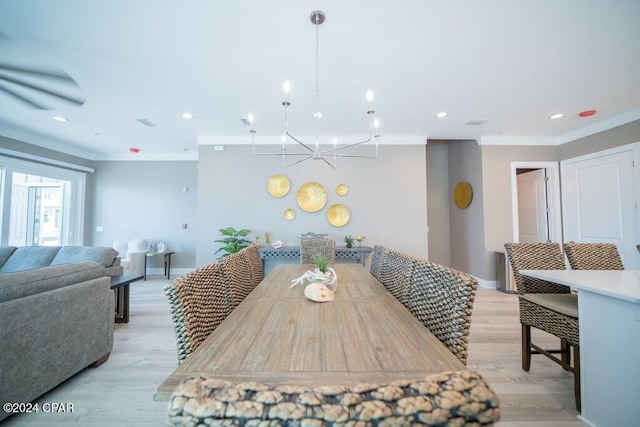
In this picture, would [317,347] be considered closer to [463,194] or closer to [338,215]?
[338,215]

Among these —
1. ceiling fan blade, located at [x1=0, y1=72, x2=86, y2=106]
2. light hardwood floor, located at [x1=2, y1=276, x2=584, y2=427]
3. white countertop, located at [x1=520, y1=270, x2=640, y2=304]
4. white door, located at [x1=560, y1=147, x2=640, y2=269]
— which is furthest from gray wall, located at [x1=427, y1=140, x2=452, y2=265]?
ceiling fan blade, located at [x1=0, y1=72, x2=86, y2=106]

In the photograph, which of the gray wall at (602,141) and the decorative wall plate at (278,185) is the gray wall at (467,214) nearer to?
the gray wall at (602,141)

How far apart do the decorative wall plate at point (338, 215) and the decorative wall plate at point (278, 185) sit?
0.85 metres

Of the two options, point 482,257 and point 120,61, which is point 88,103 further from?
point 482,257

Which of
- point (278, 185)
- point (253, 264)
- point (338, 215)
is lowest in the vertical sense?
point (253, 264)

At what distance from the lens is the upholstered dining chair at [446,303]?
3.13 feet

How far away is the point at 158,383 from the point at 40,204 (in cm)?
526

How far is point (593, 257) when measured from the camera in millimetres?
2076

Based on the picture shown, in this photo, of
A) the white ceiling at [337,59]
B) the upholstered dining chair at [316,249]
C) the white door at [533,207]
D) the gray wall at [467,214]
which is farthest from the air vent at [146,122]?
the white door at [533,207]

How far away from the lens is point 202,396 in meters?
0.34

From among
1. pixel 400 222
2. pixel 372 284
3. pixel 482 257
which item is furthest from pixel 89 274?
pixel 482 257

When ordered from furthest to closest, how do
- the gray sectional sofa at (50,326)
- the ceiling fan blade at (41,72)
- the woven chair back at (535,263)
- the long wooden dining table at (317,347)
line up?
the ceiling fan blade at (41,72) < the woven chair back at (535,263) < the gray sectional sofa at (50,326) < the long wooden dining table at (317,347)

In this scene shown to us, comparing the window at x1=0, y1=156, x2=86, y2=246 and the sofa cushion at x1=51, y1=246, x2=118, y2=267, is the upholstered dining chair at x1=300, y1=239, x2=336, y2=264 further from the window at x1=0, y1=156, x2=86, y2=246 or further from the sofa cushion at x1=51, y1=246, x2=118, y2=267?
the window at x1=0, y1=156, x2=86, y2=246

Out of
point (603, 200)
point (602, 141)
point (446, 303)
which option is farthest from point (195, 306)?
point (602, 141)
